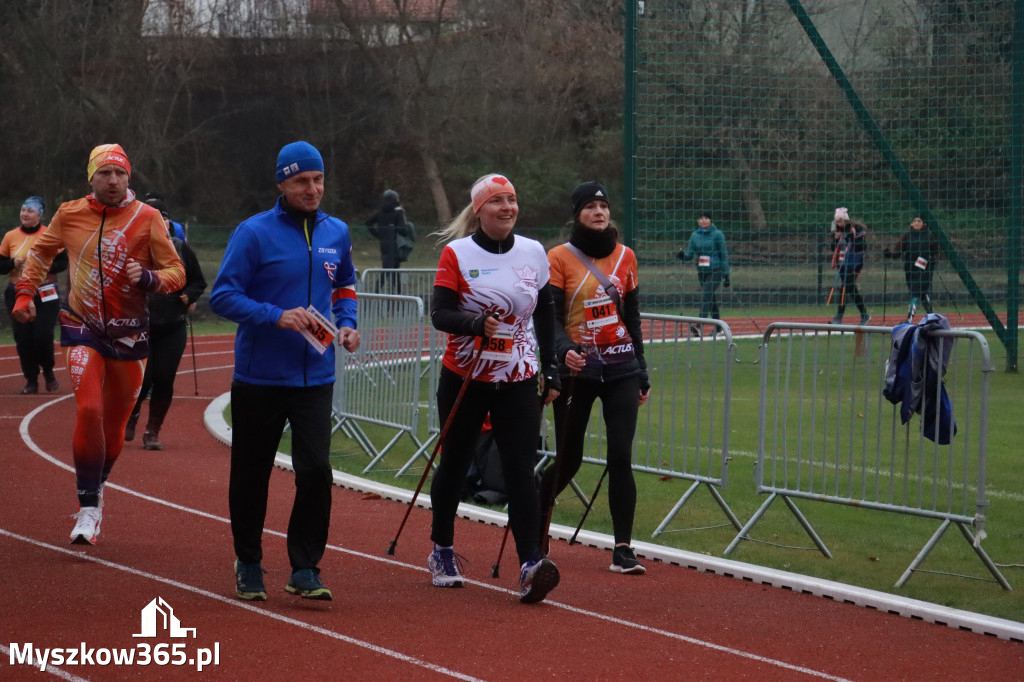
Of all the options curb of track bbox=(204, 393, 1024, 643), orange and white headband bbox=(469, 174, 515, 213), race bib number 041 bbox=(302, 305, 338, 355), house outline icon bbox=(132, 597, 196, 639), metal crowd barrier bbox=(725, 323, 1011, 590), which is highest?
orange and white headband bbox=(469, 174, 515, 213)

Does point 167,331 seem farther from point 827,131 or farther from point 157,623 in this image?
point 827,131

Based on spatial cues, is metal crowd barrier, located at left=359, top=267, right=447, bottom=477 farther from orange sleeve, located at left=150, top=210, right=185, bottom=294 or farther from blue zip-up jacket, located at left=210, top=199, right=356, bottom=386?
blue zip-up jacket, located at left=210, top=199, right=356, bottom=386

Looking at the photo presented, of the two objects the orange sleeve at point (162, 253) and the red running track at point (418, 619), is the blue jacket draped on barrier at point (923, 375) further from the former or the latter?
the orange sleeve at point (162, 253)

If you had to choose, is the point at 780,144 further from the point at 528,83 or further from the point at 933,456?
the point at 528,83

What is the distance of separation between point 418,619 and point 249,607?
0.77 meters

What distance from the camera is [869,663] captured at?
17.7ft

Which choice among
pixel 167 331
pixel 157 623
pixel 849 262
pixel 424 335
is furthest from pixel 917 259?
pixel 157 623

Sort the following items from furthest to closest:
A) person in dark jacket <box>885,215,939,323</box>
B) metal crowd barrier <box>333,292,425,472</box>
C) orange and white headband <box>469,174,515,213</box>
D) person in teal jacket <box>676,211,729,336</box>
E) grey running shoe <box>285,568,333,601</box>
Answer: person in dark jacket <box>885,215,939,323</box>, person in teal jacket <box>676,211,729,336</box>, metal crowd barrier <box>333,292,425,472</box>, orange and white headband <box>469,174,515,213</box>, grey running shoe <box>285,568,333,601</box>

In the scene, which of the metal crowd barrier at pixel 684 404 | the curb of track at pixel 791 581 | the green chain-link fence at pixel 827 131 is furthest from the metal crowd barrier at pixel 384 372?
the green chain-link fence at pixel 827 131

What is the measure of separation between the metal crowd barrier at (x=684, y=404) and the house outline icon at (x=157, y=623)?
314 cm

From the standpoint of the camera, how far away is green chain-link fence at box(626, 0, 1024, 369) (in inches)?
561

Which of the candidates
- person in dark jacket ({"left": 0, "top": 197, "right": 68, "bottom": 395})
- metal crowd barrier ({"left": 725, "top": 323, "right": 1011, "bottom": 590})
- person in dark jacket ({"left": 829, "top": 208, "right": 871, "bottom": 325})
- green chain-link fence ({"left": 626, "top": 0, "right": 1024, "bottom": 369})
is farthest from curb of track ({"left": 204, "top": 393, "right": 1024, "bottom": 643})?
person in dark jacket ({"left": 829, "top": 208, "right": 871, "bottom": 325})

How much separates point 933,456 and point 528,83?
36.7m

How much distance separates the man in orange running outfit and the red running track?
1.89ft
